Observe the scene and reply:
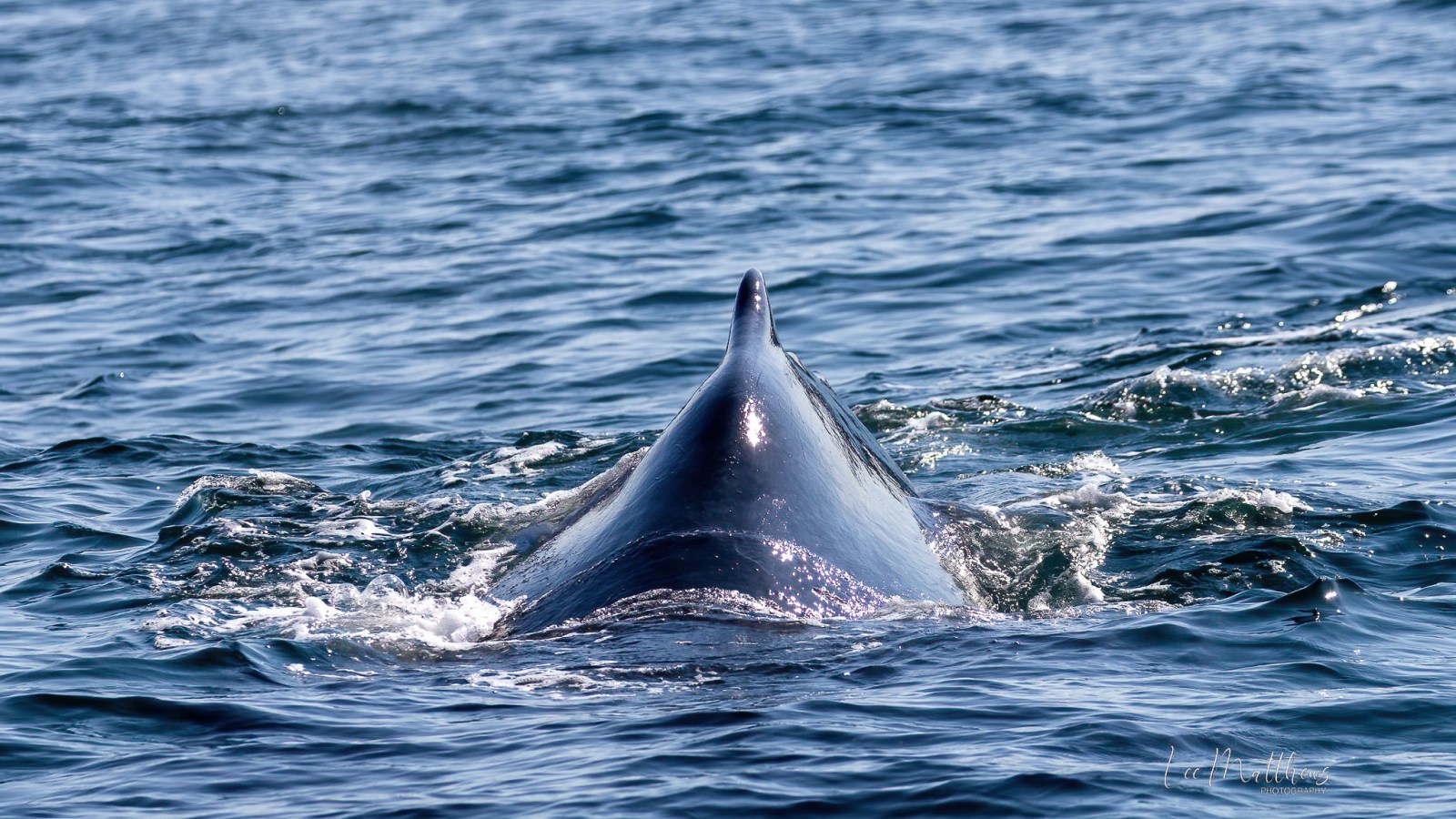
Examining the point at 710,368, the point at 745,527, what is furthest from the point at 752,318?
the point at 710,368

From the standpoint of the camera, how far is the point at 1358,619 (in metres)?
7.65

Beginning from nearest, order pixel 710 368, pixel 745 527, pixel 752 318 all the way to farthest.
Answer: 1. pixel 745 527
2. pixel 752 318
3. pixel 710 368

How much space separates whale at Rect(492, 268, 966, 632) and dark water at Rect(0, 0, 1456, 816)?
0.16m

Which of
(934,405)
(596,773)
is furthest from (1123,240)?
(596,773)

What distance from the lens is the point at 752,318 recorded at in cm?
805

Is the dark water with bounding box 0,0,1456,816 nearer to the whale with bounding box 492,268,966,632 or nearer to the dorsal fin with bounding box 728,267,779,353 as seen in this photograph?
the whale with bounding box 492,268,966,632

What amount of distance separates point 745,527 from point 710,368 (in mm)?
8374

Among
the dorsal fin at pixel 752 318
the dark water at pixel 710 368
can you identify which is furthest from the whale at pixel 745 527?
the dark water at pixel 710 368

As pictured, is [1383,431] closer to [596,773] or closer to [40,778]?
[596,773]

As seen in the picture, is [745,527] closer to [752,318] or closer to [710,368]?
[752,318]

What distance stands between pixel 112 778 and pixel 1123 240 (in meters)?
14.1

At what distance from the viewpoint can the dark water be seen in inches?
236

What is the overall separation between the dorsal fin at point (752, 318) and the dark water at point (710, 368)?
1.35 m

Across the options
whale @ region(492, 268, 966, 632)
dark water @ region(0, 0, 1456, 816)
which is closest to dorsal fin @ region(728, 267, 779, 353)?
whale @ region(492, 268, 966, 632)
